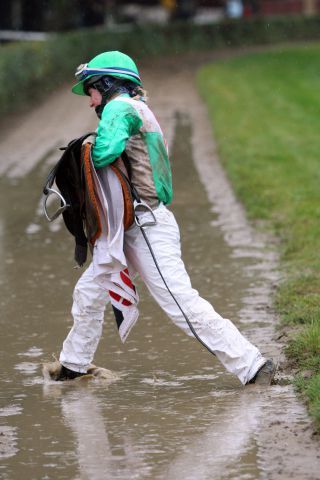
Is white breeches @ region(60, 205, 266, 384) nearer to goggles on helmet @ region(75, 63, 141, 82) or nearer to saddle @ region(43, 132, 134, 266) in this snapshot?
saddle @ region(43, 132, 134, 266)

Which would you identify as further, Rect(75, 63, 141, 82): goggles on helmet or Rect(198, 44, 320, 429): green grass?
Rect(198, 44, 320, 429): green grass

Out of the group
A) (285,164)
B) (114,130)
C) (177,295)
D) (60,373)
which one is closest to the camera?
(114,130)

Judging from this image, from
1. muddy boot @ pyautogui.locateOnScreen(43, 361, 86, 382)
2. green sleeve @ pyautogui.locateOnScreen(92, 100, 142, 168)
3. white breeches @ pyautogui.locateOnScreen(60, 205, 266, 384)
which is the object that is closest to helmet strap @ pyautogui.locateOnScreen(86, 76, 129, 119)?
green sleeve @ pyautogui.locateOnScreen(92, 100, 142, 168)

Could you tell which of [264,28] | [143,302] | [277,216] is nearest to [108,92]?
[143,302]

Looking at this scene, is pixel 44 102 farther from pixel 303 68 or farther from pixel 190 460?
pixel 190 460

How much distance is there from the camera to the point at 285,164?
15.9 m

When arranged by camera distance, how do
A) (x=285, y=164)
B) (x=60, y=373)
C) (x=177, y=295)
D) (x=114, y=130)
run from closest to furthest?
(x=114, y=130) → (x=177, y=295) → (x=60, y=373) → (x=285, y=164)

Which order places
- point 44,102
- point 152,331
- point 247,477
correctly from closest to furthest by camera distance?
point 247,477 → point 152,331 → point 44,102

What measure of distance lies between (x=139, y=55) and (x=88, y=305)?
120 ft

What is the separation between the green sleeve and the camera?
6121mm

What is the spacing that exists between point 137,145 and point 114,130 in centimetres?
29

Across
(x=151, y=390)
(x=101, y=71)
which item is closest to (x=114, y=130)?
(x=101, y=71)

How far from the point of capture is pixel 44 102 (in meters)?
28.8

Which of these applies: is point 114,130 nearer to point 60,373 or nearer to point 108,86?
point 108,86
